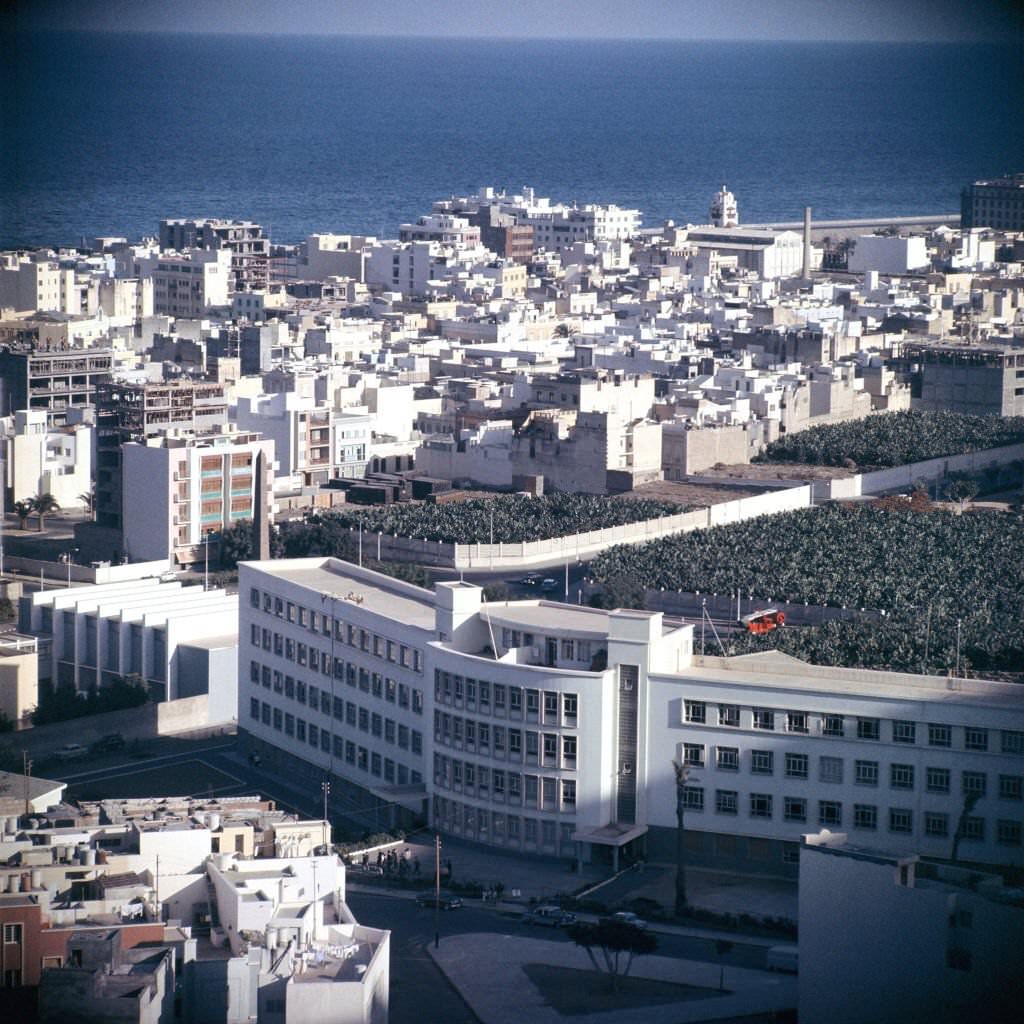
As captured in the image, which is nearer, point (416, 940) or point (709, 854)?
point (416, 940)

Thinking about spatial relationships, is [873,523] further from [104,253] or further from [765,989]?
[104,253]

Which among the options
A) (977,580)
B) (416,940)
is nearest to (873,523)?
(977,580)

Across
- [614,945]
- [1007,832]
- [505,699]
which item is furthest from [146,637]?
[1007,832]

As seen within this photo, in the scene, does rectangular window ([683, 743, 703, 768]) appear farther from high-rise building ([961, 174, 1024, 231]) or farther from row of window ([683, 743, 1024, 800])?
high-rise building ([961, 174, 1024, 231])

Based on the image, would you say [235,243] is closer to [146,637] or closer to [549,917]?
[146,637]

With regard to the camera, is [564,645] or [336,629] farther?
[336,629]

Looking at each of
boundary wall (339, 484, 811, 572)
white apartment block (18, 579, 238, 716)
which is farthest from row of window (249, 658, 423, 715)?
boundary wall (339, 484, 811, 572)
